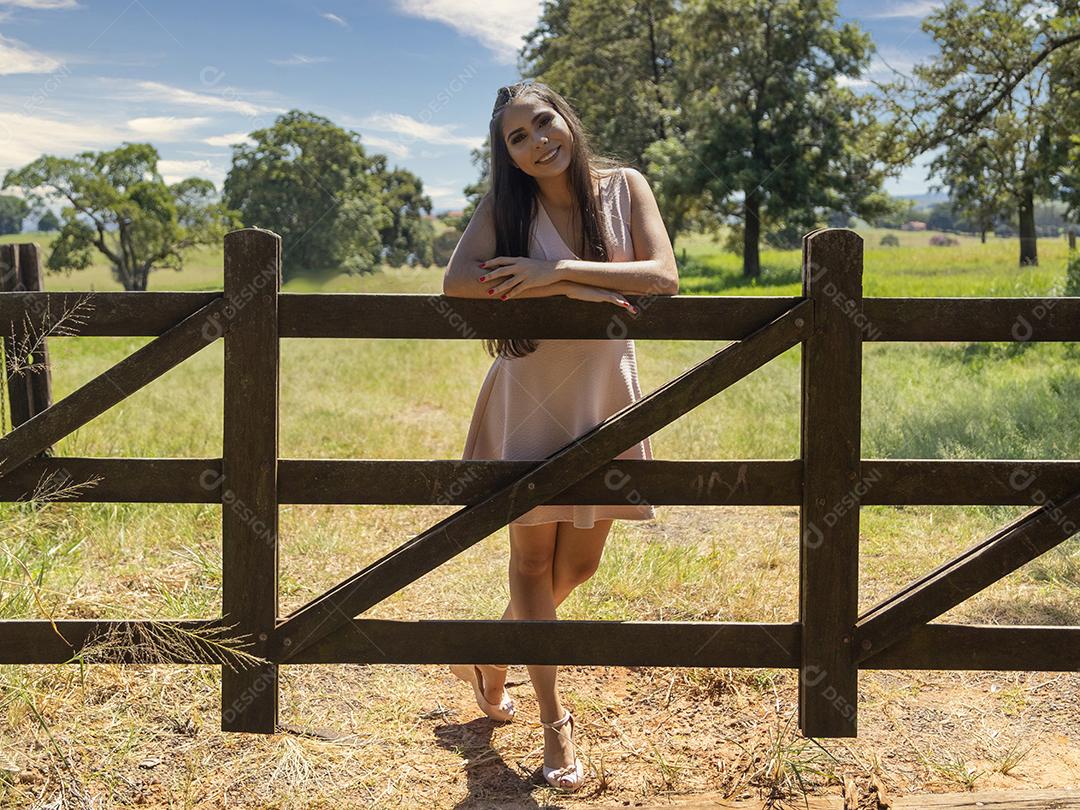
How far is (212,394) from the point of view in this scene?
47.5 ft

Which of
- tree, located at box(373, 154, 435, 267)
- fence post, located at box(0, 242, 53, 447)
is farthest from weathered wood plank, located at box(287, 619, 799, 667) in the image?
tree, located at box(373, 154, 435, 267)

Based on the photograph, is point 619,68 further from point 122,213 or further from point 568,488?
point 568,488

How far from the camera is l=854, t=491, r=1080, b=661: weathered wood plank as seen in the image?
11.3 feet

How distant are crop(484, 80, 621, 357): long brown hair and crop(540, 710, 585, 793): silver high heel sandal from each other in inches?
55.8

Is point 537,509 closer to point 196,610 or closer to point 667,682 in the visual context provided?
point 667,682

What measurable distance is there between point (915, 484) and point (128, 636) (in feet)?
9.02

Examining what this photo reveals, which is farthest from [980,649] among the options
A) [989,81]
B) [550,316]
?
[989,81]

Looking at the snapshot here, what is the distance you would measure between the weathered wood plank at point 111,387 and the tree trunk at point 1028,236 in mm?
32360

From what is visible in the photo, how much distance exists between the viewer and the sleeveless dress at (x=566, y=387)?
11.6 ft

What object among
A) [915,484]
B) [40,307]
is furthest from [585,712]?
[40,307]

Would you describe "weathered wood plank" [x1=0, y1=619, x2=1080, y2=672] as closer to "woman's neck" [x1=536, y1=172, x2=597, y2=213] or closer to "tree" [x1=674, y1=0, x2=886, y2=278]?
"woman's neck" [x1=536, y1=172, x2=597, y2=213]

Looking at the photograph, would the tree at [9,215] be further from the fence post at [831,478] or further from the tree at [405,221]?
the fence post at [831,478]

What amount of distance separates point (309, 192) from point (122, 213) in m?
13.7

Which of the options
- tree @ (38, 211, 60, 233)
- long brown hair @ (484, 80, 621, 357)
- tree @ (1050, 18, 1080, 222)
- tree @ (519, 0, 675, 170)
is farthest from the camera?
tree @ (38, 211, 60, 233)
